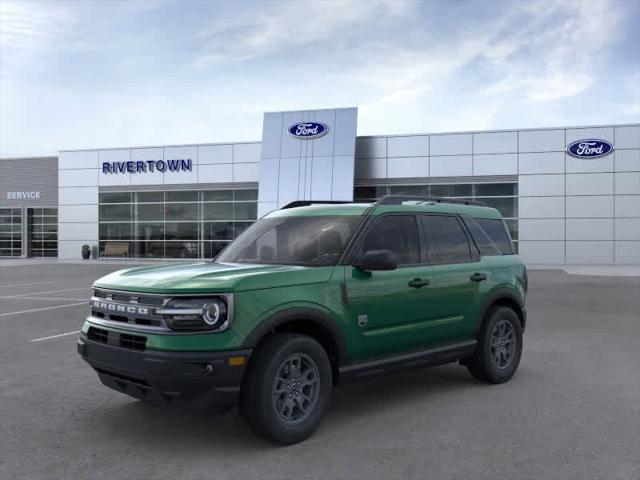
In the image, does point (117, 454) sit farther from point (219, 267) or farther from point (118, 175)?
point (118, 175)

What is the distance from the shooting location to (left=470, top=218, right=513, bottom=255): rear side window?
23.0 ft

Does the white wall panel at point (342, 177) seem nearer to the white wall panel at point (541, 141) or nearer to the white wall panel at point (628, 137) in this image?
the white wall panel at point (541, 141)

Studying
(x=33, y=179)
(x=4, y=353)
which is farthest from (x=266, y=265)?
(x=33, y=179)

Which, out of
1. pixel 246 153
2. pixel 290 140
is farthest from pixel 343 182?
pixel 246 153

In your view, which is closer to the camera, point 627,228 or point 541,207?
point 627,228

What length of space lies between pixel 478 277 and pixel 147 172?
34.3 meters

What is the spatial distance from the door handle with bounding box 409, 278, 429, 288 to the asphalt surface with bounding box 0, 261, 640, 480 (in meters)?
1.10

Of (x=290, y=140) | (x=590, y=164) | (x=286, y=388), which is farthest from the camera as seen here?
(x=290, y=140)

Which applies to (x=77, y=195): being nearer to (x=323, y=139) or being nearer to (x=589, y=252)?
(x=323, y=139)

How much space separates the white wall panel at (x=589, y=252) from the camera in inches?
1257

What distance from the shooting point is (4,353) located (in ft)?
27.6

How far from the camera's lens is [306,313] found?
4812mm

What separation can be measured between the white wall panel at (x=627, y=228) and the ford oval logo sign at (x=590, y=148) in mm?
3472

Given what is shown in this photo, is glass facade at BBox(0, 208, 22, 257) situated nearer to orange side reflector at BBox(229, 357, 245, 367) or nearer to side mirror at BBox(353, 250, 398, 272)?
side mirror at BBox(353, 250, 398, 272)
